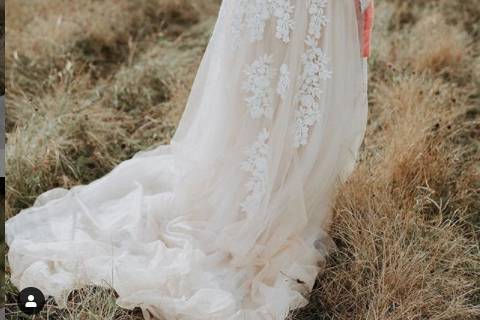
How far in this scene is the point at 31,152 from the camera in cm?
354

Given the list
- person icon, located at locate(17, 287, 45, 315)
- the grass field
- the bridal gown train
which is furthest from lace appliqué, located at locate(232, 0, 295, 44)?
person icon, located at locate(17, 287, 45, 315)

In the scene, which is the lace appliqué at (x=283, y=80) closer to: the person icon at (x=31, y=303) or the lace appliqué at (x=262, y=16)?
the lace appliqué at (x=262, y=16)

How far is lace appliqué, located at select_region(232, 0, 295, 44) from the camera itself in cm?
249

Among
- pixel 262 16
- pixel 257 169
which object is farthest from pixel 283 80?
pixel 257 169

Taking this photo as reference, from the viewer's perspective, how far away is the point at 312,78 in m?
2.57

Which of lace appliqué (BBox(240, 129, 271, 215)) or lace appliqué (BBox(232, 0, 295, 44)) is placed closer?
lace appliqué (BBox(232, 0, 295, 44))

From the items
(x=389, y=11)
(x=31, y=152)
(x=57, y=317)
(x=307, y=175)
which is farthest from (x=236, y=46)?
(x=389, y=11)

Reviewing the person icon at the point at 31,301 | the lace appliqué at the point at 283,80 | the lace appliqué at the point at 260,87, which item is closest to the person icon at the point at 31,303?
the person icon at the point at 31,301

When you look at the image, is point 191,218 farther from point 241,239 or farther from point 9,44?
point 9,44

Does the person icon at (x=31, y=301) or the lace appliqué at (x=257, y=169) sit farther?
the lace appliqué at (x=257, y=169)

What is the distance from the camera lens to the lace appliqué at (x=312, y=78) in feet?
8.24

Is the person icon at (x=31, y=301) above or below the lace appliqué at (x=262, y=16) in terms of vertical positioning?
below

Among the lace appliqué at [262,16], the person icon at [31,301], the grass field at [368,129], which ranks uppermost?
the lace appliqué at [262,16]

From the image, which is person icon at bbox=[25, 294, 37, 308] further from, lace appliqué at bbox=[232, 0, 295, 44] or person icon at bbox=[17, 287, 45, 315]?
lace appliqué at bbox=[232, 0, 295, 44]
